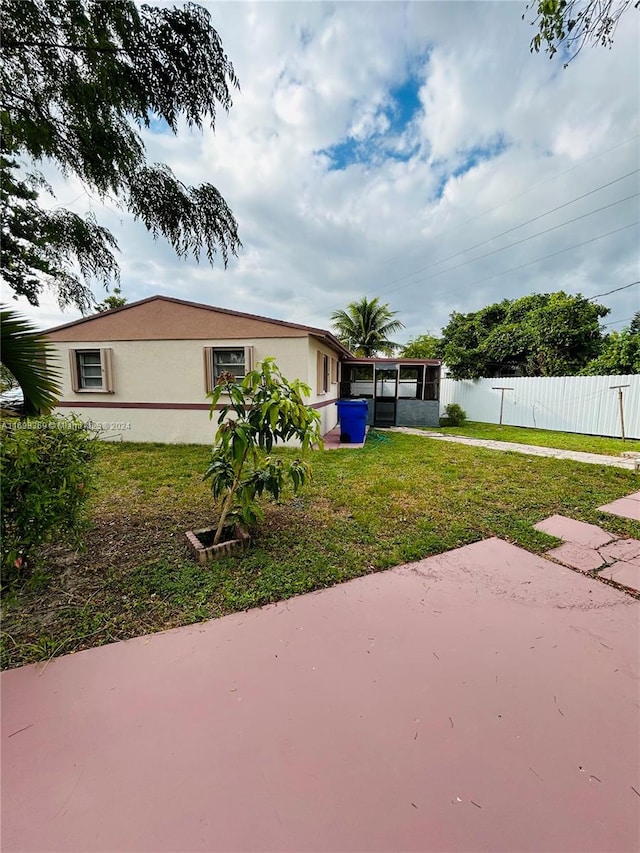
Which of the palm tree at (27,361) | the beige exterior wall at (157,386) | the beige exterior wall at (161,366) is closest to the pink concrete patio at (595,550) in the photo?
the palm tree at (27,361)

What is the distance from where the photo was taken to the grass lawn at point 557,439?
7.59m

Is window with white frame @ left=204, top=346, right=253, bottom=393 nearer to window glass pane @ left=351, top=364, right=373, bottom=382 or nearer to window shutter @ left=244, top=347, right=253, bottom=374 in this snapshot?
window shutter @ left=244, top=347, right=253, bottom=374

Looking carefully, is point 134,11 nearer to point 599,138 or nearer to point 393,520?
point 393,520

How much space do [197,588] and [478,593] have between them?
6.53ft

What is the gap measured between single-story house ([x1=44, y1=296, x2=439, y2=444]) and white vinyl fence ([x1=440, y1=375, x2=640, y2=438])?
7.83 metres

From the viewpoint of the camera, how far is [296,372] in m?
7.25

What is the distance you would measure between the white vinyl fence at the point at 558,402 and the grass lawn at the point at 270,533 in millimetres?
5254

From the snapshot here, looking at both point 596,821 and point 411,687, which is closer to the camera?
point 596,821

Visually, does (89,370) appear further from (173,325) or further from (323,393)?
(323,393)

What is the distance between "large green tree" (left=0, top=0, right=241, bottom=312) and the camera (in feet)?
10.4

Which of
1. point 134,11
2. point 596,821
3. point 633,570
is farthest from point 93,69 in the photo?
point 633,570

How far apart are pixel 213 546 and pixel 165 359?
624 cm

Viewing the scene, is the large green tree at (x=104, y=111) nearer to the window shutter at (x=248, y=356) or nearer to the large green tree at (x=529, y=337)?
the window shutter at (x=248, y=356)

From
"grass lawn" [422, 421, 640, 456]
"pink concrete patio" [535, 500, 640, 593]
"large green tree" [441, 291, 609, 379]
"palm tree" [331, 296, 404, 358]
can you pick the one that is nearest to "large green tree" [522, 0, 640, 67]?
"pink concrete patio" [535, 500, 640, 593]
